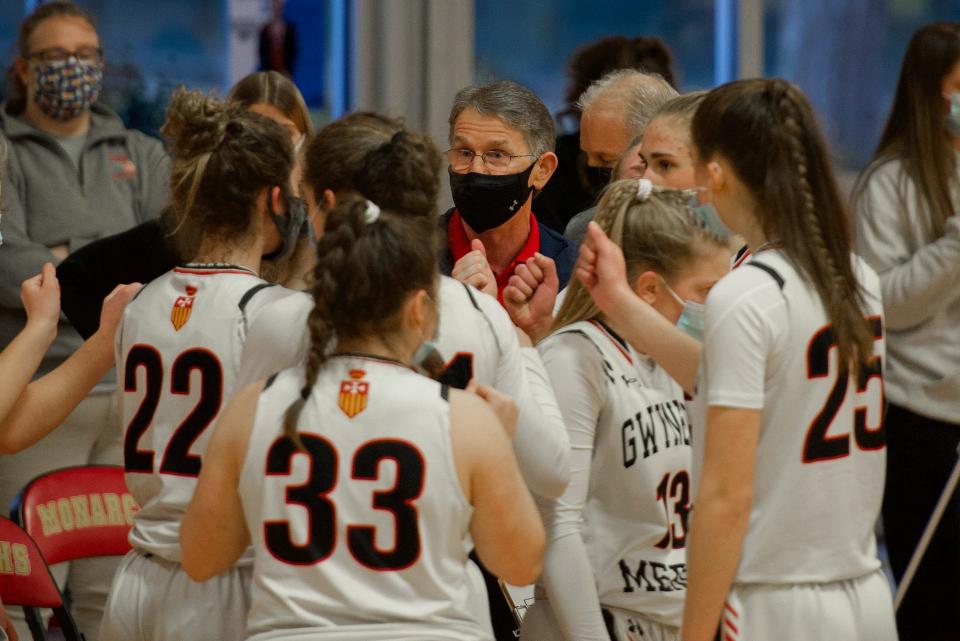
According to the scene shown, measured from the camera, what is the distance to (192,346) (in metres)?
2.60

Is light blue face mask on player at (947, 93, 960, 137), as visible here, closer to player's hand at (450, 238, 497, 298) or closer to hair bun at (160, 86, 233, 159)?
player's hand at (450, 238, 497, 298)

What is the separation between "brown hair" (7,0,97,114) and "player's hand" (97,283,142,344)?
217 centimetres

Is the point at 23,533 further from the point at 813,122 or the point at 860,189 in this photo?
the point at 860,189

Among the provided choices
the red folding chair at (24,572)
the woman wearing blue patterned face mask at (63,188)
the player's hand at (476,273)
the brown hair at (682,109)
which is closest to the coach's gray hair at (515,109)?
the brown hair at (682,109)

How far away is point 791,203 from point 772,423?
38 cm

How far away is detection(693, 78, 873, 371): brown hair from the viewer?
2.32m

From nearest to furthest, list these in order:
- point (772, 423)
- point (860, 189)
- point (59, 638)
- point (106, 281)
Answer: point (772, 423), point (106, 281), point (860, 189), point (59, 638)

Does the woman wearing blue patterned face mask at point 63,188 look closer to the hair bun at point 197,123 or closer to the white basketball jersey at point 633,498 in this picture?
the hair bun at point 197,123

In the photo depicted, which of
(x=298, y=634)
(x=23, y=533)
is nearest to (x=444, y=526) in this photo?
(x=298, y=634)

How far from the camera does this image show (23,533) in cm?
332

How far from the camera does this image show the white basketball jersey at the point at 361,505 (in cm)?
212

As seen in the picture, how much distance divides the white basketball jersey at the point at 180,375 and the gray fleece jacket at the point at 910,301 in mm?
2421

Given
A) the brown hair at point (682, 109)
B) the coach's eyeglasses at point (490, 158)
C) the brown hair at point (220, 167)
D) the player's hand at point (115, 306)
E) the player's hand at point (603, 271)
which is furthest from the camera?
the coach's eyeglasses at point (490, 158)

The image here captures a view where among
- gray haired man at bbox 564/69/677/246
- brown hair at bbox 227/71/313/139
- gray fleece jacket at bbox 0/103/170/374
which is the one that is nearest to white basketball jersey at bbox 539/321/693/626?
gray haired man at bbox 564/69/677/246
